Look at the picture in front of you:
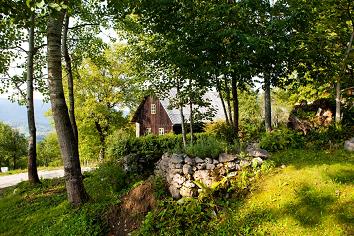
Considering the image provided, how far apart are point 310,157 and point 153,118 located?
34.2 m

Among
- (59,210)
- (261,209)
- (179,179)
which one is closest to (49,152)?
(59,210)

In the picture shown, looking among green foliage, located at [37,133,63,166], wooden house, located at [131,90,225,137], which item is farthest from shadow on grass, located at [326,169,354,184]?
green foliage, located at [37,133,63,166]

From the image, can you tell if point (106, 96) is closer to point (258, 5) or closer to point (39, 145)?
point (258, 5)

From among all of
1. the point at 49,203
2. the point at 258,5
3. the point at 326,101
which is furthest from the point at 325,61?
the point at 49,203

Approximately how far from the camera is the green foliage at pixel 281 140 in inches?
412

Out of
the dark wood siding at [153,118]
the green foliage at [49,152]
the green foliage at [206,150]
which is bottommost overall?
the green foliage at [49,152]

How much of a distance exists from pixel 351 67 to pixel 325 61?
2193 mm

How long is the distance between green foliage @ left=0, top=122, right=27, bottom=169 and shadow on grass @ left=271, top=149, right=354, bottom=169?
2764 inches

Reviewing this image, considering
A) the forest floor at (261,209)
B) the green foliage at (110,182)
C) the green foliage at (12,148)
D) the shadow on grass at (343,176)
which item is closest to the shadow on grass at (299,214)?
the forest floor at (261,209)

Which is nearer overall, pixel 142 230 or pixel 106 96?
pixel 142 230

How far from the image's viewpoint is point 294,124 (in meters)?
12.6

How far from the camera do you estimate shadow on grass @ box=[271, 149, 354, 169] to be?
9062 millimetres

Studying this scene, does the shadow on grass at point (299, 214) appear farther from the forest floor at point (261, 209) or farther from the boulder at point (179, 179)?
the boulder at point (179, 179)

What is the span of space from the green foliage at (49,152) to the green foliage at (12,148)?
7784 mm
